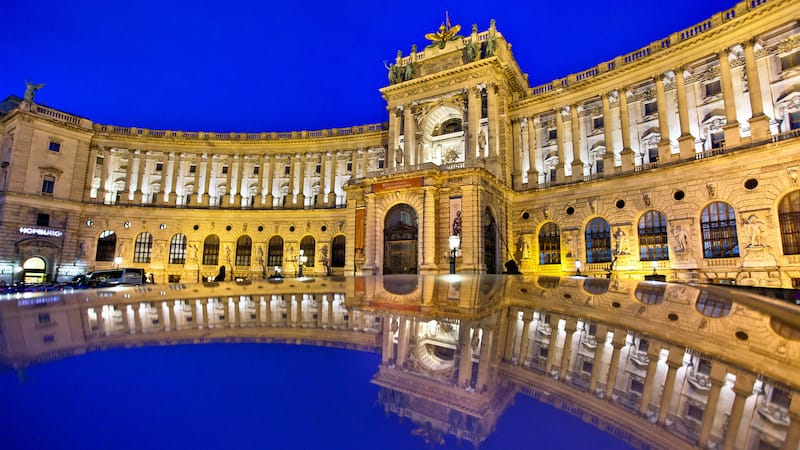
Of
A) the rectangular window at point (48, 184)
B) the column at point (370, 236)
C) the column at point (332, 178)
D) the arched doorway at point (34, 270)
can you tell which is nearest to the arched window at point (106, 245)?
the arched doorway at point (34, 270)

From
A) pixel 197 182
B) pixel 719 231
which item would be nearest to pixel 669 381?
pixel 719 231

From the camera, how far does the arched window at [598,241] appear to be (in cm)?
2692

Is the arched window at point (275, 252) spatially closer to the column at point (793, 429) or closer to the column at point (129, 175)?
the column at point (129, 175)

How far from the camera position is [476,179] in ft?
83.8

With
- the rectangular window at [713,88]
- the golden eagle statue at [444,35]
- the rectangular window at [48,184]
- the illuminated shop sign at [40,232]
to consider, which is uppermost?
the golden eagle statue at [444,35]

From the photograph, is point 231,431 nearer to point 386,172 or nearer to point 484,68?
point 386,172

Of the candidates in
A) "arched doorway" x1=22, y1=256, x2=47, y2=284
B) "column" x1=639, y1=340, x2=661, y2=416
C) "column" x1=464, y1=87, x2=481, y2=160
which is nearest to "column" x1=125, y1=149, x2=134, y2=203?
"arched doorway" x1=22, y1=256, x2=47, y2=284

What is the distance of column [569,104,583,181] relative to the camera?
98.0 ft

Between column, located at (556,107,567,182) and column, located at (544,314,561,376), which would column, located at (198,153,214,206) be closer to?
column, located at (556,107,567,182)

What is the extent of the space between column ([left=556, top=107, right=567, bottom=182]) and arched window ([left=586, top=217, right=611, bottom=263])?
4830mm

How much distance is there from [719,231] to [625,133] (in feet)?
31.0

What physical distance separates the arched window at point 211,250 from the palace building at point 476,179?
0.15m

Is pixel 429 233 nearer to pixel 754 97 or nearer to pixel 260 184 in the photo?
pixel 754 97

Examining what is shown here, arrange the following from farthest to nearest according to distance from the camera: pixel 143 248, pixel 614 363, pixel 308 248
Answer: pixel 308 248 → pixel 143 248 → pixel 614 363
